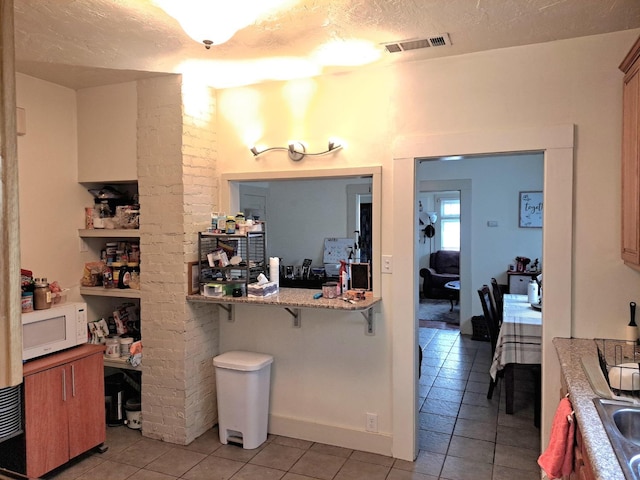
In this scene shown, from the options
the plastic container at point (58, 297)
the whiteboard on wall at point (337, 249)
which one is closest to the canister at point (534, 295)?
the whiteboard on wall at point (337, 249)

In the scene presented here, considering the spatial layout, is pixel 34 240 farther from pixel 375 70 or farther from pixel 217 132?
pixel 375 70

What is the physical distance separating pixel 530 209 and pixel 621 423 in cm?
497

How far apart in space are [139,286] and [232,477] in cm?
151

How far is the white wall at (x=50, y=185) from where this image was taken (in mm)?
3295

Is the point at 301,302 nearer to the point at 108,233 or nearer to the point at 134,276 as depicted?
the point at 134,276

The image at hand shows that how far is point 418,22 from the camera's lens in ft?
7.67

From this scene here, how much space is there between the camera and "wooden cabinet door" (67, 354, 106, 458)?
2.93 meters

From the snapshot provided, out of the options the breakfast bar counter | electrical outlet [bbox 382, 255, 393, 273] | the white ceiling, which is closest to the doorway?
the breakfast bar counter

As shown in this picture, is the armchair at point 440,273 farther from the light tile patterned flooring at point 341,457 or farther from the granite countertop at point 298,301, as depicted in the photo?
the granite countertop at point 298,301

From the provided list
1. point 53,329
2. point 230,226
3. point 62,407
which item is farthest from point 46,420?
point 230,226

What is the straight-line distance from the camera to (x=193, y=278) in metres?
3.33

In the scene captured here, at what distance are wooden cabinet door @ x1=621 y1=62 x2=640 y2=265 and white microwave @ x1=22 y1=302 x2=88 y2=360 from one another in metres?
3.17

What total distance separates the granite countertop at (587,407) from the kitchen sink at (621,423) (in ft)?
0.06

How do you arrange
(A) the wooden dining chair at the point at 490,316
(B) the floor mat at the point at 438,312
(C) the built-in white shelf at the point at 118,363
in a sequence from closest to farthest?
1. (C) the built-in white shelf at the point at 118,363
2. (A) the wooden dining chair at the point at 490,316
3. (B) the floor mat at the point at 438,312
